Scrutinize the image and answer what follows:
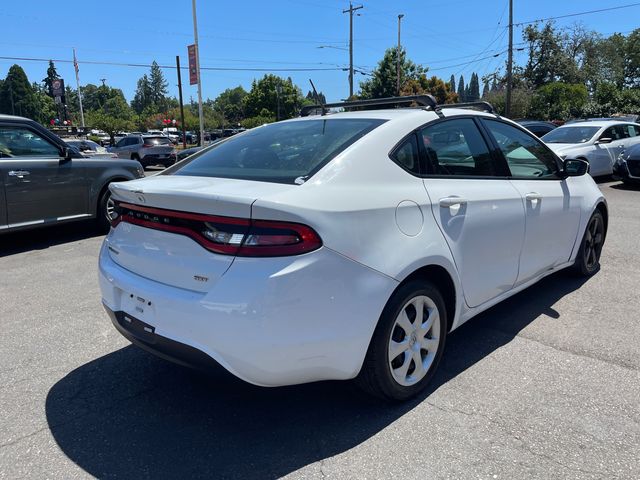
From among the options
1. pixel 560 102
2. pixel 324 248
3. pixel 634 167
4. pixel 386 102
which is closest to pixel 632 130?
pixel 634 167

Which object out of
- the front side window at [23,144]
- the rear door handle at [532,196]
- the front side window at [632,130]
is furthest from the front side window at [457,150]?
the front side window at [632,130]

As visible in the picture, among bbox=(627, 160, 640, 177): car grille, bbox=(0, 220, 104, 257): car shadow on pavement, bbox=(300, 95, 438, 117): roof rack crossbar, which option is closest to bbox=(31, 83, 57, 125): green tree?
bbox=(0, 220, 104, 257): car shadow on pavement

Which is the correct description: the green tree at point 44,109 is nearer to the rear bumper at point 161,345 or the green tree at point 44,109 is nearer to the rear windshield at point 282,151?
the rear windshield at point 282,151

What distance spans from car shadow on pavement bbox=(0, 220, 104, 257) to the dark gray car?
0.36m

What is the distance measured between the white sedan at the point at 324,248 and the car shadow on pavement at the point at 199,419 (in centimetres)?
30

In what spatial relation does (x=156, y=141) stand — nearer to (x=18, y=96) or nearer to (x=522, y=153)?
(x=522, y=153)

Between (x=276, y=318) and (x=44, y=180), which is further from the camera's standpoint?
(x=44, y=180)

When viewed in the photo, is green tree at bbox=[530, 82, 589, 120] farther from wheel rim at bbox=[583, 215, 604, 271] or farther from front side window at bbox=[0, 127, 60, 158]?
front side window at bbox=[0, 127, 60, 158]

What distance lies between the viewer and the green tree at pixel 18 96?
105 meters

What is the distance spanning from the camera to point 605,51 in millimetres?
59438

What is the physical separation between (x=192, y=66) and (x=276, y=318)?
3027 centimetres

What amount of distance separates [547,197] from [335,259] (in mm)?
2419

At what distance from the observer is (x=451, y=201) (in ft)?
9.92

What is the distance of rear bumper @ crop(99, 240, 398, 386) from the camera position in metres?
2.23
